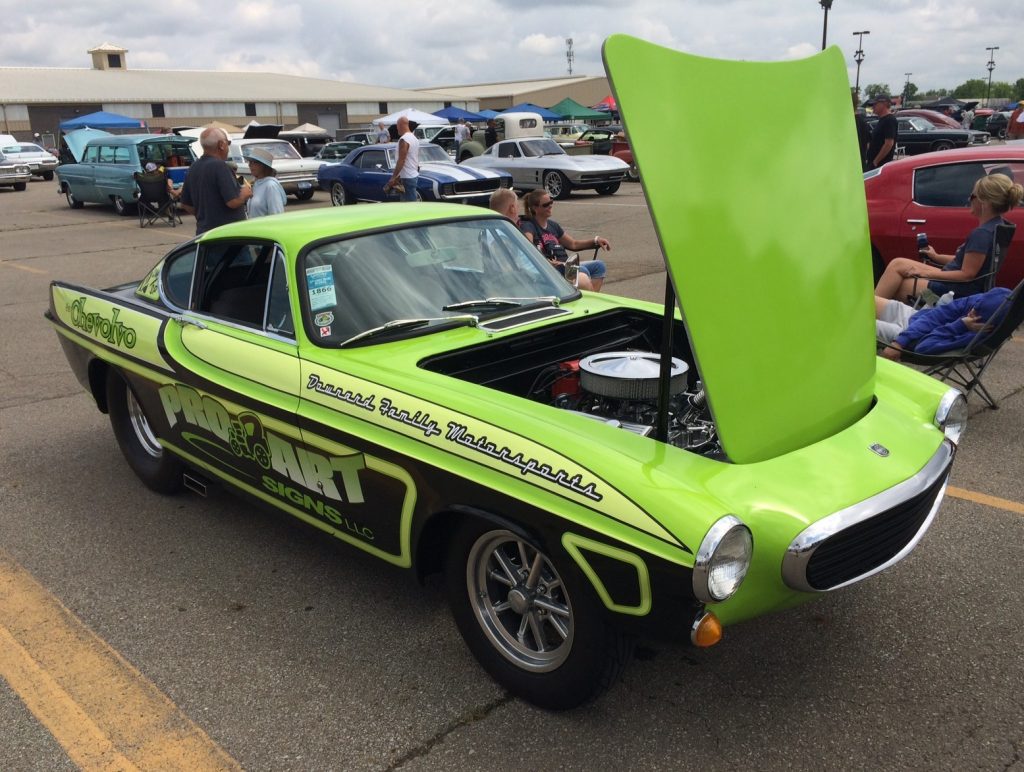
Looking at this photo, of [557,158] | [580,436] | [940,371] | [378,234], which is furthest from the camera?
[557,158]

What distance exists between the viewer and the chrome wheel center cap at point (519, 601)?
2.81 meters

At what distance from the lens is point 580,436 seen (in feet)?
8.66

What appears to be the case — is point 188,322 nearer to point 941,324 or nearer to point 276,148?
point 941,324

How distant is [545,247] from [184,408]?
3.41 meters

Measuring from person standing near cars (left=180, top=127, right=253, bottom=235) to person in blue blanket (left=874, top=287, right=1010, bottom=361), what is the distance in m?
5.11

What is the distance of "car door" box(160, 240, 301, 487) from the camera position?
11.3 ft

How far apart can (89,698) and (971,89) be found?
607ft

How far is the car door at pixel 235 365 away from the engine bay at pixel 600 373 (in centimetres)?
68

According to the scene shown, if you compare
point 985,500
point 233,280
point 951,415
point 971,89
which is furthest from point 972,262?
point 971,89

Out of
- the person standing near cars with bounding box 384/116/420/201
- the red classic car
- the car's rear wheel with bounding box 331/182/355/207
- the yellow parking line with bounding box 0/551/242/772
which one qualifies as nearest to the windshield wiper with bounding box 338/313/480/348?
the yellow parking line with bounding box 0/551/242/772

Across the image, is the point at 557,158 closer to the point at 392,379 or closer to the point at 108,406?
the point at 108,406

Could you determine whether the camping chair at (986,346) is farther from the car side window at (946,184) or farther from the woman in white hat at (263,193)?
the woman in white hat at (263,193)

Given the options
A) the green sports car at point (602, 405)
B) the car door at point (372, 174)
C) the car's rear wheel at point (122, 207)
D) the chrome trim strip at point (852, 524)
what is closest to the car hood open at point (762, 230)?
the green sports car at point (602, 405)

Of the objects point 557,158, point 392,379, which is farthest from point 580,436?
point 557,158
